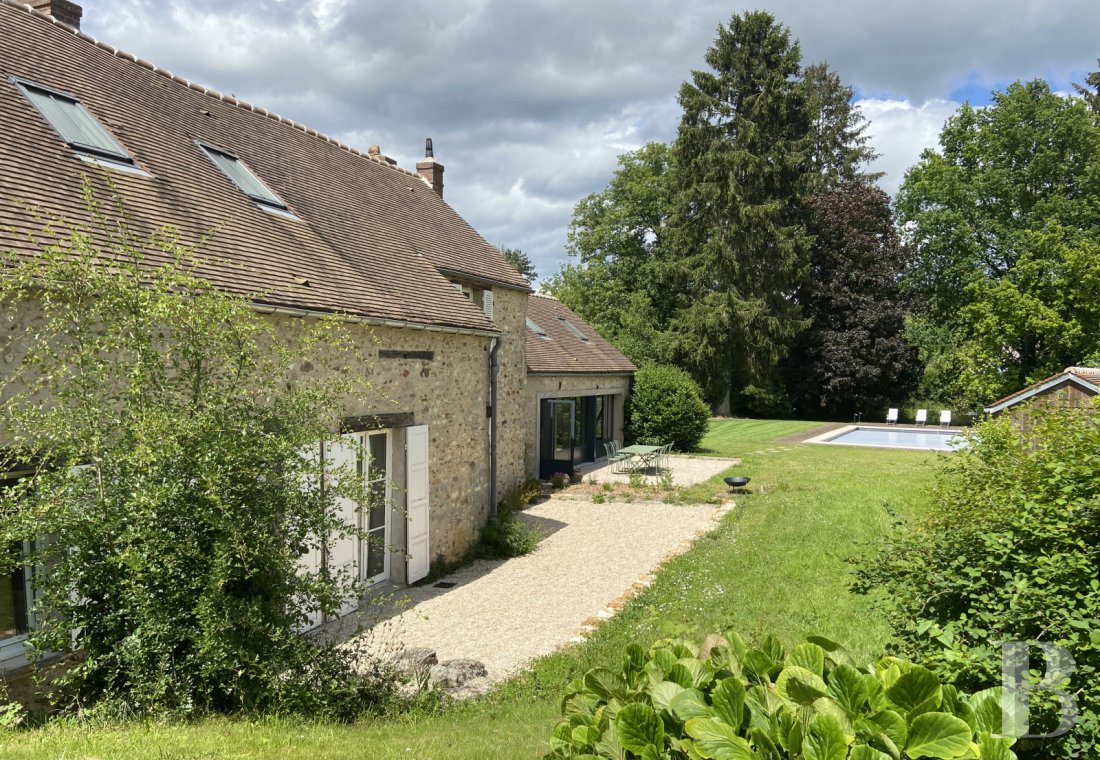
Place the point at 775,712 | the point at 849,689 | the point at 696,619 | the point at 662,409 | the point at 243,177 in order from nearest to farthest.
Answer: the point at 775,712 → the point at 849,689 → the point at 696,619 → the point at 243,177 → the point at 662,409

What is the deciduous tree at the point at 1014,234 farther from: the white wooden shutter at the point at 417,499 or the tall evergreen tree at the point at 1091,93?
the white wooden shutter at the point at 417,499

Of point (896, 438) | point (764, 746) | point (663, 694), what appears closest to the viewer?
point (764, 746)

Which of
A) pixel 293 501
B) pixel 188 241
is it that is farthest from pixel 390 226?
pixel 293 501

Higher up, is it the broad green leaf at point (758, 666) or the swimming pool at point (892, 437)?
the broad green leaf at point (758, 666)

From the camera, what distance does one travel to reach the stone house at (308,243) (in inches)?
279

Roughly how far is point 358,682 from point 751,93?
35460mm

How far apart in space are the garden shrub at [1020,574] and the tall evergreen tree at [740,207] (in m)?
29.3

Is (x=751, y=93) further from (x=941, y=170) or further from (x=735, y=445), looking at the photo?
(x=735, y=445)

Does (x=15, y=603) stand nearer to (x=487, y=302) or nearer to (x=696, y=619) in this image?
(x=696, y=619)

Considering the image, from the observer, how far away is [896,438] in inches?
1117

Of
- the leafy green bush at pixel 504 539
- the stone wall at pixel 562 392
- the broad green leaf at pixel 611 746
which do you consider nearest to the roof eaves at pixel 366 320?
the leafy green bush at pixel 504 539

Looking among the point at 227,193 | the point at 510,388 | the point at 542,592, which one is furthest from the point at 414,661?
the point at 510,388

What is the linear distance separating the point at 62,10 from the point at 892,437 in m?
29.1

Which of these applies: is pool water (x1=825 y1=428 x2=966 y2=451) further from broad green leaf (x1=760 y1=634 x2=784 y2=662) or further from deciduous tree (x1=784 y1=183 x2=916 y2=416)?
broad green leaf (x1=760 y1=634 x2=784 y2=662)
